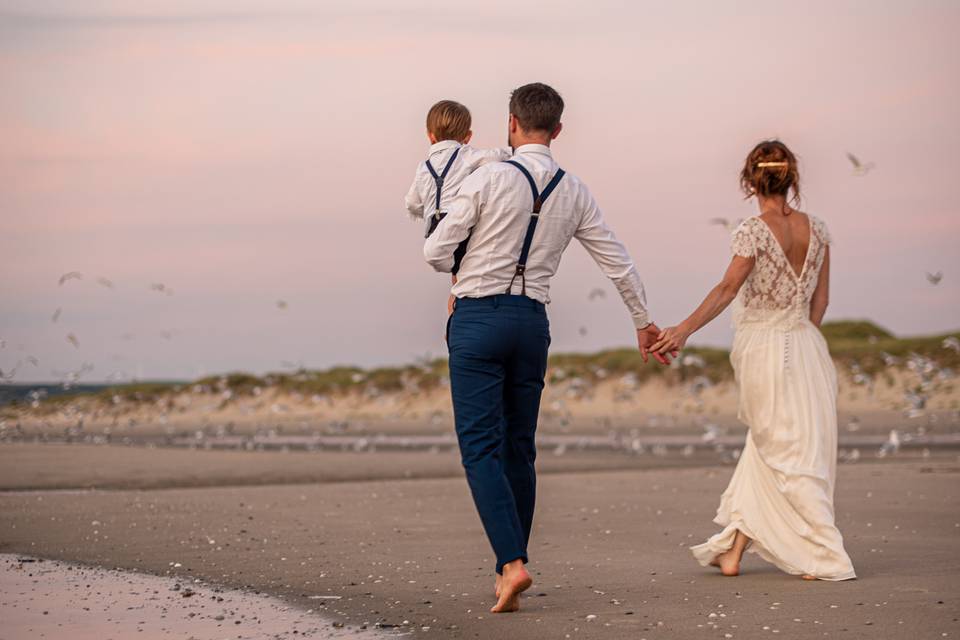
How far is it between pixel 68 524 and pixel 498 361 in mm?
5066

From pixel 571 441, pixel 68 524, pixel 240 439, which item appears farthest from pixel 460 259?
pixel 240 439

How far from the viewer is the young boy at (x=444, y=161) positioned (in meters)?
6.11

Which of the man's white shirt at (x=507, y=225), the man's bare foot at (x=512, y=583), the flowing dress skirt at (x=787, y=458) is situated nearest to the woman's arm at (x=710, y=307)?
the flowing dress skirt at (x=787, y=458)

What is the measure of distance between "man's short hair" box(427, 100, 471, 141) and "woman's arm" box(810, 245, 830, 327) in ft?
6.94

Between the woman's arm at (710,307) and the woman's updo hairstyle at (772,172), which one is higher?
the woman's updo hairstyle at (772,172)

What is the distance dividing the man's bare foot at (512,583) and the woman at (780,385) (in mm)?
1510

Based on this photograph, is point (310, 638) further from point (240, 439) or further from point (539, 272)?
point (240, 439)

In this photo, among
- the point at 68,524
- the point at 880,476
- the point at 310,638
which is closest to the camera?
the point at 310,638

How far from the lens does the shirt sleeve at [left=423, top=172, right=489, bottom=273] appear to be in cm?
571

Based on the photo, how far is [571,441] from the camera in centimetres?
2344

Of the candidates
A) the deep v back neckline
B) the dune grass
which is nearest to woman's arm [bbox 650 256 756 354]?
the deep v back neckline

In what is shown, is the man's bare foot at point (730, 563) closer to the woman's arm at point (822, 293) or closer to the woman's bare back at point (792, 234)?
the woman's arm at point (822, 293)

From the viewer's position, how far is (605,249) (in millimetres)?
6090

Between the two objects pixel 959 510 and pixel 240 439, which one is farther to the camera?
pixel 240 439
